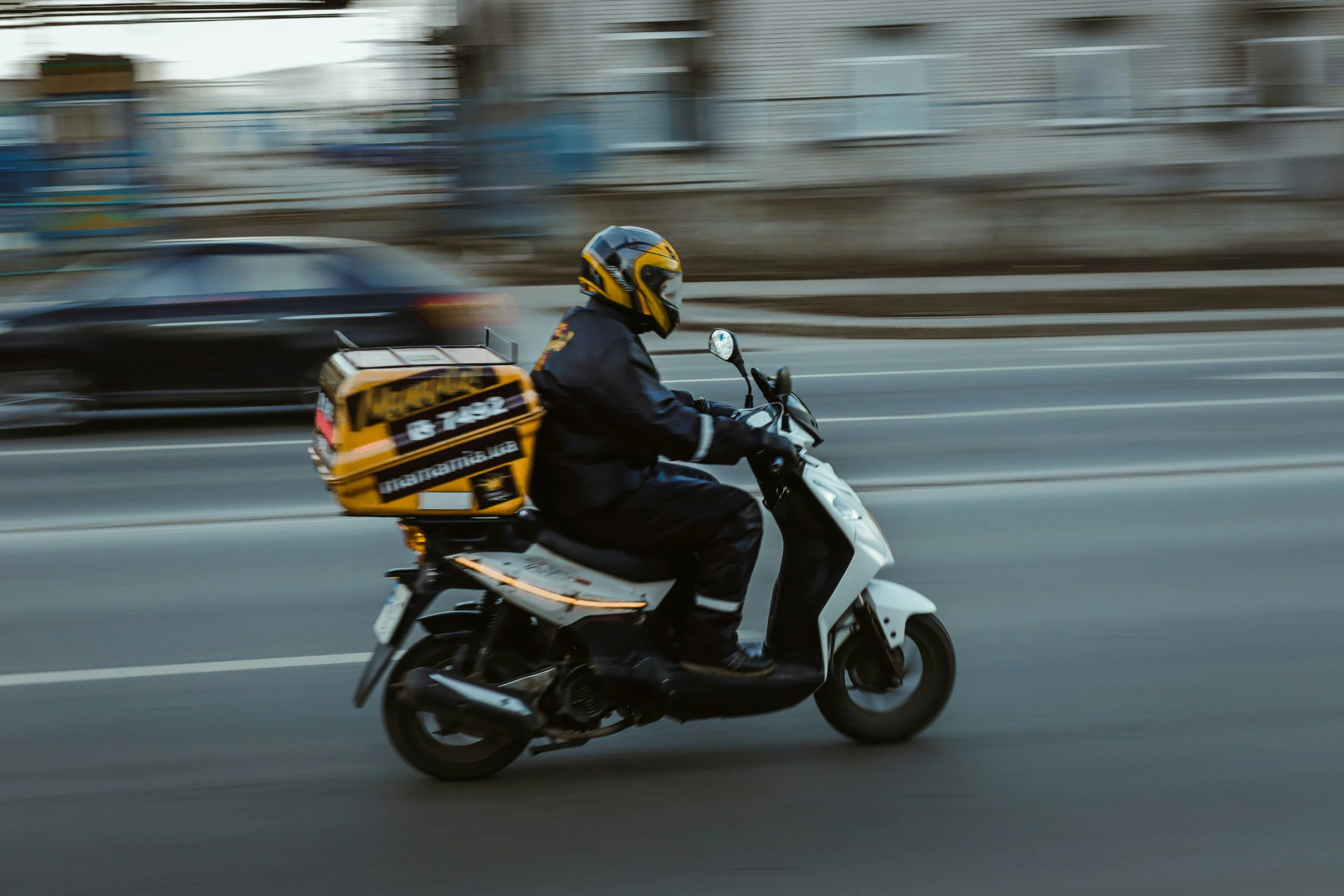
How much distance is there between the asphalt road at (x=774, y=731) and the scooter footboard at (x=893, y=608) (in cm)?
37

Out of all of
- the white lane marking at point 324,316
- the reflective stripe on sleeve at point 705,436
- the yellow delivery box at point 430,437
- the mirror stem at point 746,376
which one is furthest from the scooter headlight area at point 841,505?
the white lane marking at point 324,316

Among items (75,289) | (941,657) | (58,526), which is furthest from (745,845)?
(75,289)

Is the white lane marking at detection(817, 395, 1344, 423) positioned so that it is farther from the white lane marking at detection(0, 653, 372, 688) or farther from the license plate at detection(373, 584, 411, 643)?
the license plate at detection(373, 584, 411, 643)

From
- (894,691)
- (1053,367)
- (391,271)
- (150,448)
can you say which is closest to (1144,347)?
(1053,367)

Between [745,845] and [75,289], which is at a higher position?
[75,289]

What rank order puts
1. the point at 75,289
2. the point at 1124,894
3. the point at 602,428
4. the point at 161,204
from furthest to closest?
the point at 161,204, the point at 75,289, the point at 602,428, the point at 1124,894

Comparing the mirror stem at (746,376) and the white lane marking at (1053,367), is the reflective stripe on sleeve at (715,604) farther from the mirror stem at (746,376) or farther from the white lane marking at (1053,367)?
the white lane marking at (1053,367)

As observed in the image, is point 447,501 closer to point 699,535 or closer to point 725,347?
point 699,535

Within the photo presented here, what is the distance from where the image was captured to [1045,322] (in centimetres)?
1800

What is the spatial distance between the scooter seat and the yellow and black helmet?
635 mm

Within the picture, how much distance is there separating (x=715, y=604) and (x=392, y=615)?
91 centimetres

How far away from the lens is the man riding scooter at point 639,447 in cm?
419

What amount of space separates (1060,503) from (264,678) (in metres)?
4.59

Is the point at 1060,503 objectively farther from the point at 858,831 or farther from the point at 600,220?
the point at 600,220
